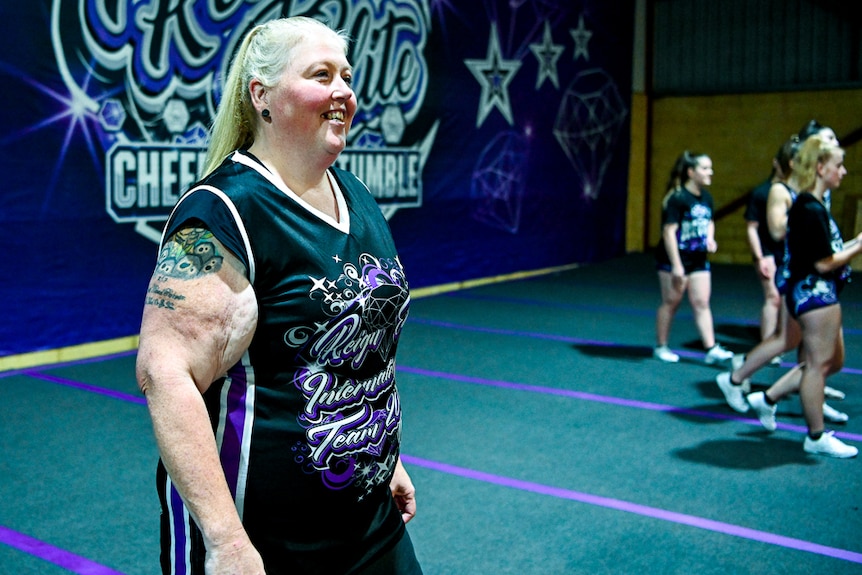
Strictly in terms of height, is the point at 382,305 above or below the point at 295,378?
above

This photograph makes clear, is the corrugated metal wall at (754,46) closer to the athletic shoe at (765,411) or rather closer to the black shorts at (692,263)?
the black shorts at (692,263)

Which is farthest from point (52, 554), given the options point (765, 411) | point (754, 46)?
point (754, 46)

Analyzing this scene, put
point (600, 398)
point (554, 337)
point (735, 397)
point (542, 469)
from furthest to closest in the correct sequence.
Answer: point (554, 337)
point (600, 398)
point (735, 397)
point (542, 469)

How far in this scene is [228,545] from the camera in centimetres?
156

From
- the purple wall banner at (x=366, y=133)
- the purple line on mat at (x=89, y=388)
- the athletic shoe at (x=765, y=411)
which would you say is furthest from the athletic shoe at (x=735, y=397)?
the purple wall banner at (x=366, y=133)

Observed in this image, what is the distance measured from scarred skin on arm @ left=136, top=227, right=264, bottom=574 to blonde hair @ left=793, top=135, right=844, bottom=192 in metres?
3.75

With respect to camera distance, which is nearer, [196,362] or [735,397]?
[196,362]

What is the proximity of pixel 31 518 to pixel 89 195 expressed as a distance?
12.6 feet

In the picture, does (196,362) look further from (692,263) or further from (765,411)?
(692,263)

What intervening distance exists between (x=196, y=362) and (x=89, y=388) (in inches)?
200

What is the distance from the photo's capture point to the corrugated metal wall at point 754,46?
13.6m

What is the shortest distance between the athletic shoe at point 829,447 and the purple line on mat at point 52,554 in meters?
3.48

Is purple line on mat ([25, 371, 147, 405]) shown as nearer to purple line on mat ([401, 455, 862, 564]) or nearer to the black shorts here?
purple line on mat ([401, 455, 862, 564])

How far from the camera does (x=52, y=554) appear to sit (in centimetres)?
354
